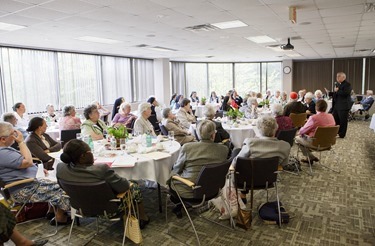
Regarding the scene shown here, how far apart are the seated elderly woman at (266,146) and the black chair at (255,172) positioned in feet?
0.47

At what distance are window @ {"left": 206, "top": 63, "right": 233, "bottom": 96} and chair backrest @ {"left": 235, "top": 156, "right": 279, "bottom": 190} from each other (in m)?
13.8

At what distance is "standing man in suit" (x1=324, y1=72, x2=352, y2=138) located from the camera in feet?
27.1

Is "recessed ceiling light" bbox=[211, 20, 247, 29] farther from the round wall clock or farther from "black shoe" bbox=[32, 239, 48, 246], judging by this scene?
the round wall clock

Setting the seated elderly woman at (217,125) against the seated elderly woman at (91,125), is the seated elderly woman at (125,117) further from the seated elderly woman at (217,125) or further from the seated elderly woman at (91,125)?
the seated elderly woman at (217,125)

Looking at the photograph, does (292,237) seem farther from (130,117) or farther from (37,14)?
(37,14)

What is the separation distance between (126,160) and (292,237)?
6.67ft

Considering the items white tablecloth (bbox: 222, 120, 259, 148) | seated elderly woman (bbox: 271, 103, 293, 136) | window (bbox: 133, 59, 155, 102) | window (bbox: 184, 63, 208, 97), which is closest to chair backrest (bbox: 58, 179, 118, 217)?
seated elderly woman (bbox: 271, 103, 293, 136)

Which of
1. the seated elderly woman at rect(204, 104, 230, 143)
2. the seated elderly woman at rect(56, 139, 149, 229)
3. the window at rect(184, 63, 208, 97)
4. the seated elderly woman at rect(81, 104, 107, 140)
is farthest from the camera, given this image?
the window at rect(184, 63, 208, 97)

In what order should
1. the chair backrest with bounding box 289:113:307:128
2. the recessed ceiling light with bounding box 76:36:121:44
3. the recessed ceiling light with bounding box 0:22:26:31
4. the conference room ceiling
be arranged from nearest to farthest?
the conference room ceiling, the recessed ceiling light with bounding box 0:22:26:31, the chair backrest with bounding box 289:113:307:128, the recessed ceiling light with bounding box 76:36:121:44

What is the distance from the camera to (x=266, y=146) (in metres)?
3.50

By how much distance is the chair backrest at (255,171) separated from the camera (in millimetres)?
3213

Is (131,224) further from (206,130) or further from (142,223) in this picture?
(206,130)

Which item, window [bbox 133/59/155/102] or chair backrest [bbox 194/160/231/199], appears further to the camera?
window [bbox 133/59/155/102]

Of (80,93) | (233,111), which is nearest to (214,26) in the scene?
(233,111)
